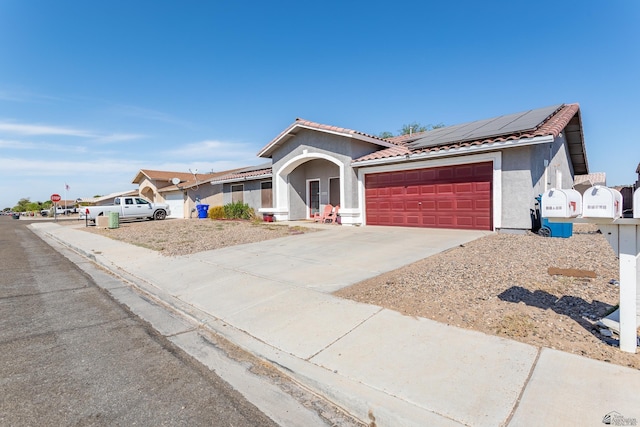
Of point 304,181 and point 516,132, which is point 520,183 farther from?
point 304,181

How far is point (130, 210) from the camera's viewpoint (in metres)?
23.9

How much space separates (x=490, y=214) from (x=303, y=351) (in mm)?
10093

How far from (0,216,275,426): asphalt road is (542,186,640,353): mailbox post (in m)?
3.48

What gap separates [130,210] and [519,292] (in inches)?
987

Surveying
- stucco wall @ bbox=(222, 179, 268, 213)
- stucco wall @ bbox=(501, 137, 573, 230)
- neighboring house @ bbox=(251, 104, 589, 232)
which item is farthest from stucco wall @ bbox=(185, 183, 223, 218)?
stucco wall @ bbox=(501, 137, 573, 230)

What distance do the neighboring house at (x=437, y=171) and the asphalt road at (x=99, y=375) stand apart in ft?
35.3

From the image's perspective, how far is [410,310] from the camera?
14.8ft

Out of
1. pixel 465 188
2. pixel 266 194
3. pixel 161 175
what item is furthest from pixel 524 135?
pixel 161 175

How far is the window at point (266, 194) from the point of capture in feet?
66.4

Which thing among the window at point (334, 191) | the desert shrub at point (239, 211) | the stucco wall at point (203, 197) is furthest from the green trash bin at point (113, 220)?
the window at point (334, 191)

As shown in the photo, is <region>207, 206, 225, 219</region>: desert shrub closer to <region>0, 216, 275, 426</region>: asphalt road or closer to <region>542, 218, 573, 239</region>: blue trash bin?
<region>0, 216, 275, 426</region>: asphalt road

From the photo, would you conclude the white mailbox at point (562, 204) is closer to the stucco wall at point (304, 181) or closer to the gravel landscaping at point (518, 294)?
the gravel landscaping at point (518, 294)

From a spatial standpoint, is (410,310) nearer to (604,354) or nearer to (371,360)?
(371,360)

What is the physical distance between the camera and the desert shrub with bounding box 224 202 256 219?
20.8 meters
